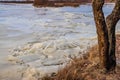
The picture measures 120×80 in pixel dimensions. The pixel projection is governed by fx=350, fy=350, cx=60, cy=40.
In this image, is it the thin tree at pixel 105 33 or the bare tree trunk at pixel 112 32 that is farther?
the bare tree trunk at pixel 112 32

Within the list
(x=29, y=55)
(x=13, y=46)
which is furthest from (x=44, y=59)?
(x=13, y=46)

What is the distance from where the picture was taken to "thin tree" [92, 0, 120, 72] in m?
7.94

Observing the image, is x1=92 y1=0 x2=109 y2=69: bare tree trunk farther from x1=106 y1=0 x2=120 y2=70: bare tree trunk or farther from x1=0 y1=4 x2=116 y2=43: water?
x1=0 y1=4 x2=116 y2=43: water

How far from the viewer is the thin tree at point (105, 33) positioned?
7.94 m

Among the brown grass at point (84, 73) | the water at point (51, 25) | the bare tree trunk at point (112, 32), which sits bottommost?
the water at point (51, 25)

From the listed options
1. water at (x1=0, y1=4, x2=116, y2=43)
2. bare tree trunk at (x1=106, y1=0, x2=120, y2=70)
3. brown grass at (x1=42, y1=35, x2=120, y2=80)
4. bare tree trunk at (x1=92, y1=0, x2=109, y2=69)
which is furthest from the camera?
water at (x1=0, y1=4, x2=116, y2=43)

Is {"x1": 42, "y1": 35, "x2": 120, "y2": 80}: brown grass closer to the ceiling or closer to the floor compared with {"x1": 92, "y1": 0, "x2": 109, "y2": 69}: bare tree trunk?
closer to the floor

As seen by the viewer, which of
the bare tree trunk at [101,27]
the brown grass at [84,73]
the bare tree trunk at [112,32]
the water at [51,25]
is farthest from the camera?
the water at [51,25]

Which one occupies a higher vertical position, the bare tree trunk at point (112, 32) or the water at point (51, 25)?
the bare tree trunk at point (112, 32)

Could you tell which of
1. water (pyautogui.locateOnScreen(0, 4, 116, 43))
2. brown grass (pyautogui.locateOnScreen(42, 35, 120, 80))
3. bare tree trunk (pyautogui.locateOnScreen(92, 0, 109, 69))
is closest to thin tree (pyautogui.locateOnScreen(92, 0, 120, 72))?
bare tree trunk (pyautogui.locateOnScreen(92, 0, 109, 69))

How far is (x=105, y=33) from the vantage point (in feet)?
26.2

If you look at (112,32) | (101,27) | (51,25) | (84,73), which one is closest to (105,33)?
(101,27)

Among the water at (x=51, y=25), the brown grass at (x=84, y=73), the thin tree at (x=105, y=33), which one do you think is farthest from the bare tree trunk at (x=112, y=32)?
the water at (x=51, y=25)

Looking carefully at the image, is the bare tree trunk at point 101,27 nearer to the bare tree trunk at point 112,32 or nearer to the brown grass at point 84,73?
the bare tree trunk at point 112,32
